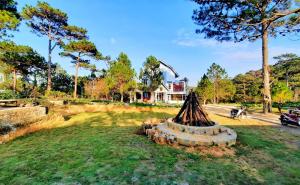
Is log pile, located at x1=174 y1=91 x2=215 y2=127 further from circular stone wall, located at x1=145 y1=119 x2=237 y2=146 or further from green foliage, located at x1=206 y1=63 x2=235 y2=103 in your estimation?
green foliage, located at x1=206 y1=63 x2=235 y2=103

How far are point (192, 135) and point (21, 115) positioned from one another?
9.56m

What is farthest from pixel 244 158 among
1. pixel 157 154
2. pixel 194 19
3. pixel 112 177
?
pixel 194 19

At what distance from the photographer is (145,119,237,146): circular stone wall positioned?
7574 mm

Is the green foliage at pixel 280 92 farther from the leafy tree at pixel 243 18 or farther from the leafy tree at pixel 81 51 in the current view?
the leafy tree at pixel 81 51

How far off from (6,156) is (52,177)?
9.88ft

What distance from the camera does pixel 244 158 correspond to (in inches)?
254

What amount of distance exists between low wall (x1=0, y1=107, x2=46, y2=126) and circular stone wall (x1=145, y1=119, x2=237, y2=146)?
694 centimetres

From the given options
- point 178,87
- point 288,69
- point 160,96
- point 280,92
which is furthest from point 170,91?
point 288,69

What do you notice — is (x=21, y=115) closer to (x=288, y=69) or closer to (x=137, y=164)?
(x=137, y=164)

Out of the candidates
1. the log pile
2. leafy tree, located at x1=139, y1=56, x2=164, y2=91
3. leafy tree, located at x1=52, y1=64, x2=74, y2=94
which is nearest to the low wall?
the log pile

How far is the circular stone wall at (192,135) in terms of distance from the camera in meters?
7.57

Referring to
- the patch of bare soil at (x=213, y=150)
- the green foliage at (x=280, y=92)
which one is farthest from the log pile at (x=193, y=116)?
the green foliage at (x=280, y=92)

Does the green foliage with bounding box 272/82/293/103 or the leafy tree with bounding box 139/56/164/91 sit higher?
the leafy tree with bounding box 139/56/164/91

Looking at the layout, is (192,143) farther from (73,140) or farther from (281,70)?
(281,70)
